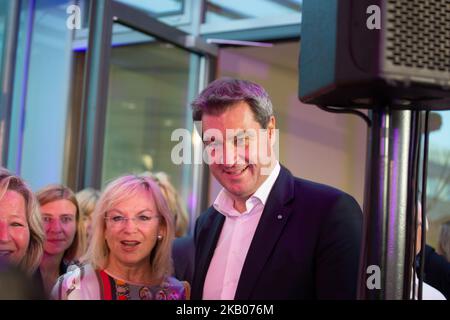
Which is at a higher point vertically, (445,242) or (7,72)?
(7,72)

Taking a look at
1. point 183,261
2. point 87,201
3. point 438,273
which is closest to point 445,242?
point 438,273

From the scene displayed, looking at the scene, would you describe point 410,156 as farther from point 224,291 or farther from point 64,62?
point 64,62

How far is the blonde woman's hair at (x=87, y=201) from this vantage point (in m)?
2.83

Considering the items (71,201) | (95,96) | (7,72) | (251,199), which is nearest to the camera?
(251,199)

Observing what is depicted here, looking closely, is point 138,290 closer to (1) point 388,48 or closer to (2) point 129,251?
(2) point 129,251

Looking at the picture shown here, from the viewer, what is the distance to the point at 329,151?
12.6ft

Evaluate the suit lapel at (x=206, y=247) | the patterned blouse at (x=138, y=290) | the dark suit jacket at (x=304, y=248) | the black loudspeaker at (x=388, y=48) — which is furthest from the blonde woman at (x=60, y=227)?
the black loudspeaker at (x=388, y=48)

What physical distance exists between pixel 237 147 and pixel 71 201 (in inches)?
44.5

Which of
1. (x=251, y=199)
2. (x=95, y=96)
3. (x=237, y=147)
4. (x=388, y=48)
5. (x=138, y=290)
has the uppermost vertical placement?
(x=95, y=96)

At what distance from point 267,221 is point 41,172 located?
7.69 ft

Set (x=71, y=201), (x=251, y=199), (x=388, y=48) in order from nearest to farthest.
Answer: (x=388, y=48)
(x=251, y=199)
(x=71, y=201)

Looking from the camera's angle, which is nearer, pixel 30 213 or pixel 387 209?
pixel 387 209

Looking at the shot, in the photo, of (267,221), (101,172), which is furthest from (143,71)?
(267,221)

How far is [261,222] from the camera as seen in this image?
156cm
